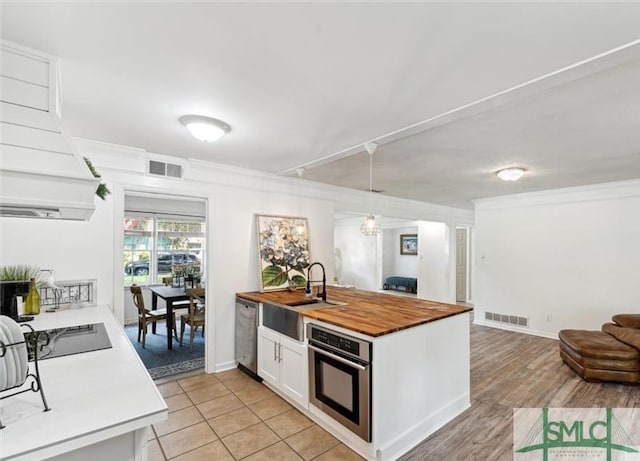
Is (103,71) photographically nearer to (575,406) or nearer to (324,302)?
(324,302)

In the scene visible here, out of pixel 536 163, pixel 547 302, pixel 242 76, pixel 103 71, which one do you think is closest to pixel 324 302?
pixel 242 76

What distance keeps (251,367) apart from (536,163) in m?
4.00

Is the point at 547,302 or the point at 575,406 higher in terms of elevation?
the point at 547,302

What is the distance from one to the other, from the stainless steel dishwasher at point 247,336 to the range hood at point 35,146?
7.30 ft

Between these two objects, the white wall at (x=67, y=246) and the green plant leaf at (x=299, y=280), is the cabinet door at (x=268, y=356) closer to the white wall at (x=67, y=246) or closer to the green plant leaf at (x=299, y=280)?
the green plant leaf at (x=299, y=280)

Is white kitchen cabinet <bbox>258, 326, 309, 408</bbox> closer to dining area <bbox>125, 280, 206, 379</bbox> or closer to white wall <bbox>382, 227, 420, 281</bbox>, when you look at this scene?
dining area <bbox>125, 280, 206, 379</bbox>

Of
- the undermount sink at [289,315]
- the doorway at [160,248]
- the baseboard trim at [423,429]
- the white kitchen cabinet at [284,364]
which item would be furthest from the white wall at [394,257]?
the white kitchen cabinet at [284,364]

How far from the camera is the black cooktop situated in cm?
168

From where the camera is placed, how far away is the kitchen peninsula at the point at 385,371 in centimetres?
216

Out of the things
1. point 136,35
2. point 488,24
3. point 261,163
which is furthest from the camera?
point 261,163

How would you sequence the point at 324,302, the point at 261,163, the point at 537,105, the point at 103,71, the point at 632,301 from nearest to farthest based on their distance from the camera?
the point at 103,71 → the point at 537,105 → the point at 324,302 → the point at 261,163 → the point at 632,301

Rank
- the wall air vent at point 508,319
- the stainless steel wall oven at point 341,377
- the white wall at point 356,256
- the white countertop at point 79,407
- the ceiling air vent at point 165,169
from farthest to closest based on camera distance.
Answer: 1. the white wall at point 356,256
2. the wall air vent at point 508,319
3. the ceiling air vent at point 165,169
4. the stainless steel wall oven at point 341,377
5. the white countertop at point 79,407

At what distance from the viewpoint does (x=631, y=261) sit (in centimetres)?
455

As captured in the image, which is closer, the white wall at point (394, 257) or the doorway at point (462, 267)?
the doorway at point (462, 267)
